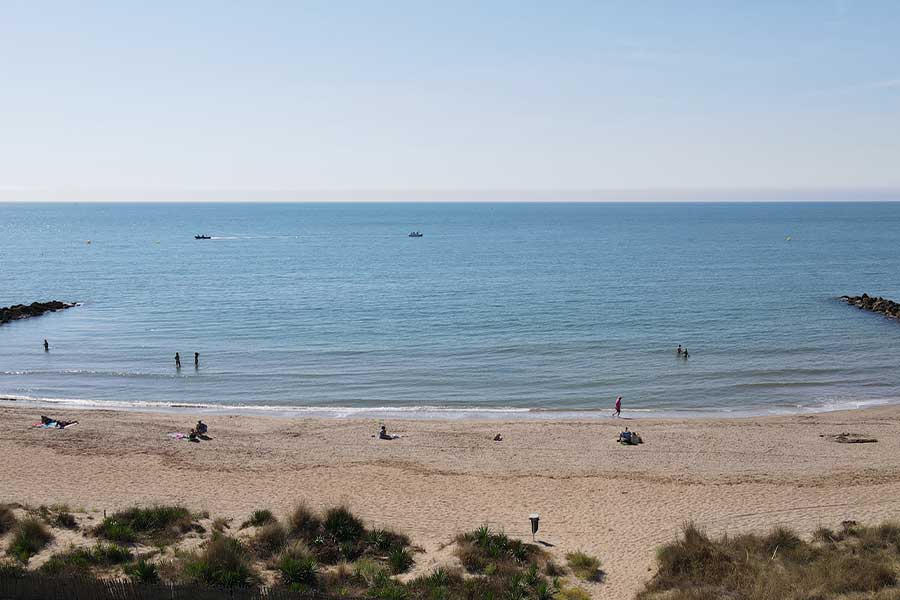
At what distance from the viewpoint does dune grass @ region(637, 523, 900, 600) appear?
1526cm

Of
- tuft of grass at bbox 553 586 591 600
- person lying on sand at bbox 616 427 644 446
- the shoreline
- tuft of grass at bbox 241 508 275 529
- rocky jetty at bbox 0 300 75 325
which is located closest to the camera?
tuft of grass at bbox 553 586 591 600

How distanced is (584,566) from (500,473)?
9791mm

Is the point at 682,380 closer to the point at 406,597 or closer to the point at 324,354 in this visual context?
the point at 324,354

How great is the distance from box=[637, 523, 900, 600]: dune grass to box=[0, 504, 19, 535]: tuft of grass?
1524 centimetres

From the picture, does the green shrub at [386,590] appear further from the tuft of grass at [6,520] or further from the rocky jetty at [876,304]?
the rocky jetty at [876,304]

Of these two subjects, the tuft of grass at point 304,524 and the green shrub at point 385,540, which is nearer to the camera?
the green shrub at point 385,540

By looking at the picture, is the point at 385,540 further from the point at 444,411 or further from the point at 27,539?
the point at 444,411

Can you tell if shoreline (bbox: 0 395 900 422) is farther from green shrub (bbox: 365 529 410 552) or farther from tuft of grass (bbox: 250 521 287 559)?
tuft of grass (bbox: 250 521 287 559)

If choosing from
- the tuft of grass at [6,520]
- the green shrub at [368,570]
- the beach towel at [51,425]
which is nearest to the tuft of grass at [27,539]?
the tuft of grass at [6,520]

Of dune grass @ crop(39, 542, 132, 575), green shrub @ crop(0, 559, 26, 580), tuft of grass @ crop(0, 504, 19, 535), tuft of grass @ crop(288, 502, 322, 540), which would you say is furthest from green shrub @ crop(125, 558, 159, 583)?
tuft of grass @ crop(0, 504, 19, 535)

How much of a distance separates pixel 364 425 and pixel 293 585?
62.0ft

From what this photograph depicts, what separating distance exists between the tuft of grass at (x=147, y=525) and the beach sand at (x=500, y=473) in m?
1.92

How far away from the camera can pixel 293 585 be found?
15438 millimetres

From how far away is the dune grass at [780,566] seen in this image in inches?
601
